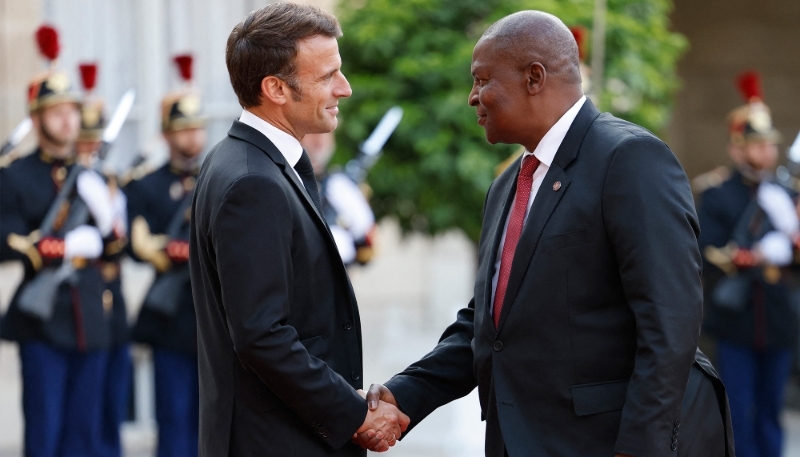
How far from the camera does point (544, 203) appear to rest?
110 inches

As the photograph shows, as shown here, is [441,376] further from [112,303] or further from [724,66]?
[724,66]

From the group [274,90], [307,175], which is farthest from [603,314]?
[274,90]

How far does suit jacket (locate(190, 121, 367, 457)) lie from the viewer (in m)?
2.72

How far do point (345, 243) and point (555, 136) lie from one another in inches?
149

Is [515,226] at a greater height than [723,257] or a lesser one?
greater

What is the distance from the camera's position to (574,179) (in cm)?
276

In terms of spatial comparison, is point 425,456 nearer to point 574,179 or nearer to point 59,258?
point 59,258

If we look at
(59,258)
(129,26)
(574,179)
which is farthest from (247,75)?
(129,26)

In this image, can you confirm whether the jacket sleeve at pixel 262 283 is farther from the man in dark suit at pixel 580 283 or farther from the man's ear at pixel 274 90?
the man in dark suit at pixel 580 283

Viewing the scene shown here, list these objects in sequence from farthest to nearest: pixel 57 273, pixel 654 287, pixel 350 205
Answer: pixel 350 205 → pixel 57 273 → pixel 654 287

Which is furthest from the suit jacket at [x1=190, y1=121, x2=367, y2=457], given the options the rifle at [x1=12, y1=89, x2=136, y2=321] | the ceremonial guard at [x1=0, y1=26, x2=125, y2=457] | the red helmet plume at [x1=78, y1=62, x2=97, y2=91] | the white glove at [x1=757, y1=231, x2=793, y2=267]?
the white glove at [x1=757, y1=231, x2=793, y2=267]

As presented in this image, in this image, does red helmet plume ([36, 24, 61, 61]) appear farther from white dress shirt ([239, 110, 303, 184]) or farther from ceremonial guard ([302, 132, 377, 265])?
white dress shirt ([239, 110, 303, 184])

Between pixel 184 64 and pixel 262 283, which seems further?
pixel 184 64

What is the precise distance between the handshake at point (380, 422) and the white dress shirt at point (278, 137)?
0.65 metres
